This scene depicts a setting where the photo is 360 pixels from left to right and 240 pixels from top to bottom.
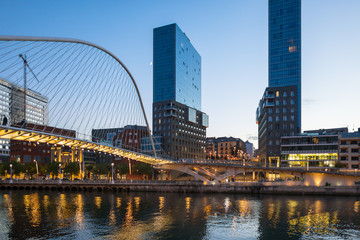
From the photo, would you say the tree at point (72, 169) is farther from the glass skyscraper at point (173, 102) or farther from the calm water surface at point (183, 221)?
the calm water surface at point (183, 221)

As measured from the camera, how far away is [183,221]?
43625 mm

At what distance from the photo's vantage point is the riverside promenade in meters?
76.1

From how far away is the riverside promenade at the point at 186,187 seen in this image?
→ 76125 mm

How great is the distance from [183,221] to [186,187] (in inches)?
1646

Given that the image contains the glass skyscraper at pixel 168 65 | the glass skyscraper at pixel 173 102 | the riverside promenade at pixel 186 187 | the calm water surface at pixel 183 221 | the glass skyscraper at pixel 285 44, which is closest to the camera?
the calm water surface at pixel 183 221

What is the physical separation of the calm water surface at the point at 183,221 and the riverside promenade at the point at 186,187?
16088mm

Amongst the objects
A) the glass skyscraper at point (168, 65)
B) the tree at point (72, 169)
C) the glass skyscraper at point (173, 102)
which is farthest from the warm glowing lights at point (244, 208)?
the glass skyscraper at point (168, 65)

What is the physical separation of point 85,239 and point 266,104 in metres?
113

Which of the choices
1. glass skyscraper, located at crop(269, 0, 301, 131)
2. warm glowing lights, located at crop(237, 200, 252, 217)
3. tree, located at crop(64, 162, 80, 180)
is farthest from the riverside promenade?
glass skyscraper, located at crop(269, 0, 301, 131)

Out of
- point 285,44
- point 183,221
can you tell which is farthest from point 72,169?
point 285,44

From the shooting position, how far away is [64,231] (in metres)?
37.4

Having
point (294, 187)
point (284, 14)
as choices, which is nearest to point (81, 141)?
point (294, 187)

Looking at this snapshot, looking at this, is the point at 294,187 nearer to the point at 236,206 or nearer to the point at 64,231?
the point at 236,206

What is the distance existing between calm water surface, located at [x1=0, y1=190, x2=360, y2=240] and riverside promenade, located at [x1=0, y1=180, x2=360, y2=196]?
1609 cm
